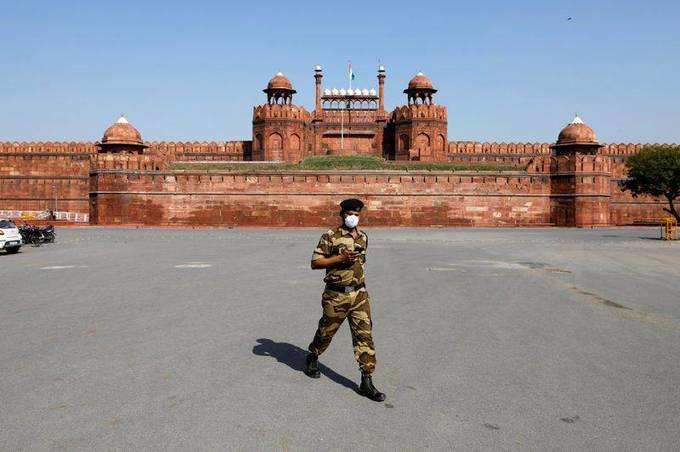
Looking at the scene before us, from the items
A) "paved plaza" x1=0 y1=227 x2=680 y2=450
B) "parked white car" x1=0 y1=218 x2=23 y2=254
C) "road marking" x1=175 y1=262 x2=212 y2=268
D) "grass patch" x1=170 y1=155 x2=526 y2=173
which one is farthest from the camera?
"grass patch" x1=170 y1=155 x2=526 y2=173

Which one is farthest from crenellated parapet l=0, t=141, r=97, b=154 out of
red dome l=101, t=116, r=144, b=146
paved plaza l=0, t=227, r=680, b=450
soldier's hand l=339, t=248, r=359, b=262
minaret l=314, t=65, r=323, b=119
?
soldier's hand l=339, t=248, r=359, b=262

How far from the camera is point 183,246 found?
1770 cm

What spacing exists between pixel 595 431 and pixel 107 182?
33065 mm

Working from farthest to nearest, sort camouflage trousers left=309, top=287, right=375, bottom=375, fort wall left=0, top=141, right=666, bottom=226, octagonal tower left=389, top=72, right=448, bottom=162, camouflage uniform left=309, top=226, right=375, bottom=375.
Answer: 1. octagonal tower left=389, top=72, right=448, bottom=162
2. fort wall left=0, top=141, right=666, bottom=226
3. camouflage uniform left=309, top=226, right=375, bottom=375
4. camouflage trousers left=309, top=287, right=375, bottom=375

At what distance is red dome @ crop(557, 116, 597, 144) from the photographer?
36156 millimetres

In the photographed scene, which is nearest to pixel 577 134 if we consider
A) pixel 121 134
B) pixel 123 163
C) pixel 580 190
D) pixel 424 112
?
pixel 580 190

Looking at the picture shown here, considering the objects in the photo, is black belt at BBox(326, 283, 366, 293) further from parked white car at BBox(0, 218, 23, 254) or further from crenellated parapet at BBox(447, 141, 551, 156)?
crenellated parapet at BBox(447, 141, 551, 156)

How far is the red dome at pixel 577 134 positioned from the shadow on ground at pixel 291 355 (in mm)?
35315

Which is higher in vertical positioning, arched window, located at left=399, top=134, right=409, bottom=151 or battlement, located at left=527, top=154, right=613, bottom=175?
arched window, located at left=399, top=134, right=409, bottom=151

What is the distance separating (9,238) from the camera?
15.6 meters

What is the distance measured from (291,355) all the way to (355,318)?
1212mm

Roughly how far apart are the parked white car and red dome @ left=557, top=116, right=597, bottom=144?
1286 inches

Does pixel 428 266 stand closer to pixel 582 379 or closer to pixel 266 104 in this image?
pixel 582 379

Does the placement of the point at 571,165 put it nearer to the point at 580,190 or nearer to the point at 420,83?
the point at 580,190
